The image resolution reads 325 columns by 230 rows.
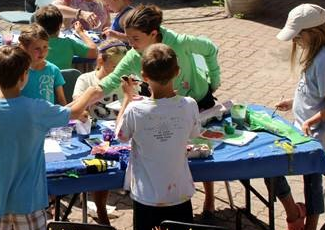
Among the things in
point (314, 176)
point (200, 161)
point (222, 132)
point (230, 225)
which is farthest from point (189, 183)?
point (230, 225)

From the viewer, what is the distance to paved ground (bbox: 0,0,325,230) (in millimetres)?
5266

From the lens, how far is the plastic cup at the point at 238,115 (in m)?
4.46

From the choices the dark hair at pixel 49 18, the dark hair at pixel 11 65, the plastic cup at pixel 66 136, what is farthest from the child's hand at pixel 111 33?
the dark hair at pixel 11 65

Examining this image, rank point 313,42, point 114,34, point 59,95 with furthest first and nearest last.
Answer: point 114,34 → point 59,95 → point 313,42

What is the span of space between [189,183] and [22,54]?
3.73 ft

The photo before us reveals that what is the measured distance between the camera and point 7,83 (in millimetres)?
3383

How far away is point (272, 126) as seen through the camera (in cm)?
434

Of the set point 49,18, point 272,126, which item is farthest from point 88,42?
point 272,126

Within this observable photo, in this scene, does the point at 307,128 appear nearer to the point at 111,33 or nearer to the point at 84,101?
the point at 84,101

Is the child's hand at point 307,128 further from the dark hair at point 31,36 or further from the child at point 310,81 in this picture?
the dark hair at point 31,36

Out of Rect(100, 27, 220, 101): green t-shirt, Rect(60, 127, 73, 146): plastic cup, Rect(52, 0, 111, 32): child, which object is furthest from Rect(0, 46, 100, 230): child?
Rect(52, 0, 111, 32): child

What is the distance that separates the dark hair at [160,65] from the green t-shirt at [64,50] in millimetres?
2122

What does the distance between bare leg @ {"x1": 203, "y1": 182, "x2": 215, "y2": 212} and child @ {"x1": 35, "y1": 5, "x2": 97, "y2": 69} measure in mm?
1617

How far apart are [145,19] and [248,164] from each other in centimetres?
106
